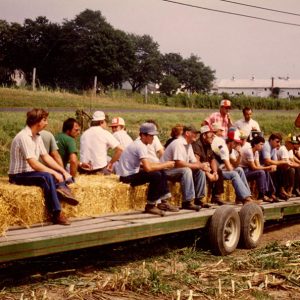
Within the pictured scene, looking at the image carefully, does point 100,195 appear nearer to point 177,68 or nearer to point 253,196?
point 253,196

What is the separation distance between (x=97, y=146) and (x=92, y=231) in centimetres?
316

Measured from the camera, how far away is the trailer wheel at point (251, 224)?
9.52m

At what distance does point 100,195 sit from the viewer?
838cm

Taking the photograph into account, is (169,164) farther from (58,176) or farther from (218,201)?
(218,201)

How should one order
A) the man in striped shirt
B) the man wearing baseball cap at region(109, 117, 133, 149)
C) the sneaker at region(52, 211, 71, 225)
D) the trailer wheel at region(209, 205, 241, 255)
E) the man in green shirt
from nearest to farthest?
the man in striped shirt → the sneaker at region(52, 211, 71, 225) → the trailer wheel at region(209, 205, 241, 255) → the man in green shirt → the man wearing baseball cap at region(109, 117, 133, 149)

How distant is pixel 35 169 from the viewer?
729 cm

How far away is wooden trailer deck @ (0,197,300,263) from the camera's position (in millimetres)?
6375

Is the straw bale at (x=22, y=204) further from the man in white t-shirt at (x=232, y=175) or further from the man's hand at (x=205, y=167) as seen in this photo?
the man in white t-shirt at (x=232, y=175)

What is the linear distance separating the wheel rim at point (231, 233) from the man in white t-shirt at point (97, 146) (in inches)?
82.8

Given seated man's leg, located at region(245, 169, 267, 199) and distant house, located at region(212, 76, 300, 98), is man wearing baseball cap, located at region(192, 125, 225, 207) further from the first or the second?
distant house, located at region(212, 76, 300, 98)

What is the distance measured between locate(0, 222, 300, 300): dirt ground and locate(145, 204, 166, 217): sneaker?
2.13ft

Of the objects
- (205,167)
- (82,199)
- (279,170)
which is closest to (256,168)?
(279,170)

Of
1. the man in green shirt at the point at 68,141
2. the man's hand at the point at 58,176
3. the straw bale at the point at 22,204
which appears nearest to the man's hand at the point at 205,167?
the man in green shirt at the point at 68,141

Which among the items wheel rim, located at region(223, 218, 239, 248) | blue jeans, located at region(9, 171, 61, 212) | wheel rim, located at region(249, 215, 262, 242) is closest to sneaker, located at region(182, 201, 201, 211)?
wheel rim, located at region(223, 218, 239, 248)
